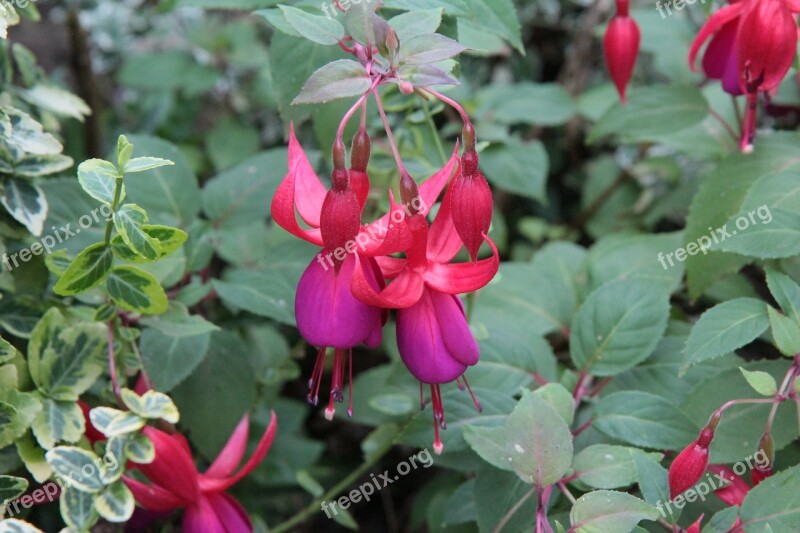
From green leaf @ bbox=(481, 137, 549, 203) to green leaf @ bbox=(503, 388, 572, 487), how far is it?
2.10ft

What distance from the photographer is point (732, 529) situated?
650mm

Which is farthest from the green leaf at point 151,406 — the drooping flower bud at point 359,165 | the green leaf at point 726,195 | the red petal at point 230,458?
the green leaf at point 726,195

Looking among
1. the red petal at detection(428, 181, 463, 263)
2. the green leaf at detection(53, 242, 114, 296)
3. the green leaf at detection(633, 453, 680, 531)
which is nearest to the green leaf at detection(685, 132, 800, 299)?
the green leaf at detection(633, 453, 680, 531)

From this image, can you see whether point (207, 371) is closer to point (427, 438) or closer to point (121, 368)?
point (121, 368)

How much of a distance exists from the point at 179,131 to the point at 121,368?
914mm

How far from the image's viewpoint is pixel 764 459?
27.3 inches

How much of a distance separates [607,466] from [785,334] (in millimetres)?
185

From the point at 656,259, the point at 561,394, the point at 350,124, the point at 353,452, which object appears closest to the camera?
the point at 561,394

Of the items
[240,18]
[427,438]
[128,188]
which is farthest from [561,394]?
[240,18]

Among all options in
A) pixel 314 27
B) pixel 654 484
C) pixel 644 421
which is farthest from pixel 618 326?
pixel 314 27

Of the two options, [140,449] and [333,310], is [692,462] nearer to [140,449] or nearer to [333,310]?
[333,310]

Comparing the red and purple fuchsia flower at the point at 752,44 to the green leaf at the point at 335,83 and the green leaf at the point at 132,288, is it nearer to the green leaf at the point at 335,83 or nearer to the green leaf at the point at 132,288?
the green leaf at the point at 335,83

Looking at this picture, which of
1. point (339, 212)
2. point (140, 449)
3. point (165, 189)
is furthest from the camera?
point (165, 189)

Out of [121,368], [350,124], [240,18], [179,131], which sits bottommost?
[179,131]
